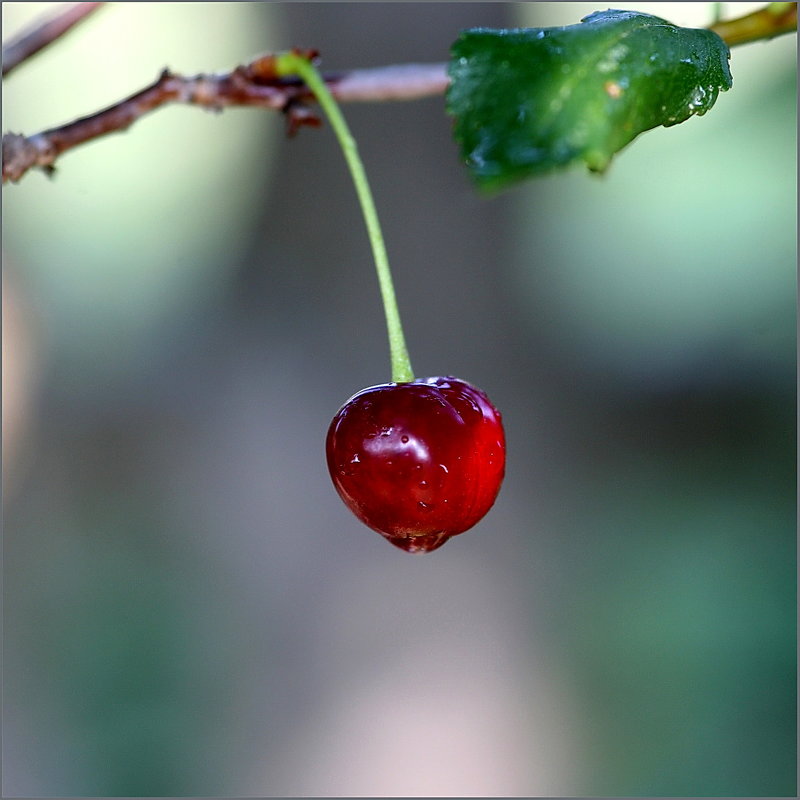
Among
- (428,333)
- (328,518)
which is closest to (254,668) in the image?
(328,518)

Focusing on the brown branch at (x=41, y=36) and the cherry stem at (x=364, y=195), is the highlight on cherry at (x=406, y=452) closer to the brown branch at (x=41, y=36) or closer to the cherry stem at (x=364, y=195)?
the cherry stem at (x=364, y=195)

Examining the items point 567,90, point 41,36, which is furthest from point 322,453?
point 567,90

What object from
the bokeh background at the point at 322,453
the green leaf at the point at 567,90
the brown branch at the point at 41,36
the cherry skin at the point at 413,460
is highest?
the bokeh background at the point at 322,453

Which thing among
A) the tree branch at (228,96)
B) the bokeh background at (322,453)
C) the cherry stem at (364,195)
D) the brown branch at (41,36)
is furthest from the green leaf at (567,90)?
the bokeh background at (322,453)

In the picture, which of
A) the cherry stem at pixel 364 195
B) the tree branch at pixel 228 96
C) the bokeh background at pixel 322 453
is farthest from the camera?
the bokeh background at pixel 322 453

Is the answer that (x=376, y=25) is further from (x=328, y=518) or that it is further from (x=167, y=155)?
(x=328, y=518)

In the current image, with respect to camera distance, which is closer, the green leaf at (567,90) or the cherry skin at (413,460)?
the green leaf at (567,90)

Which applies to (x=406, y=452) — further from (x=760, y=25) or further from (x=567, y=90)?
(x=760, y=25)
